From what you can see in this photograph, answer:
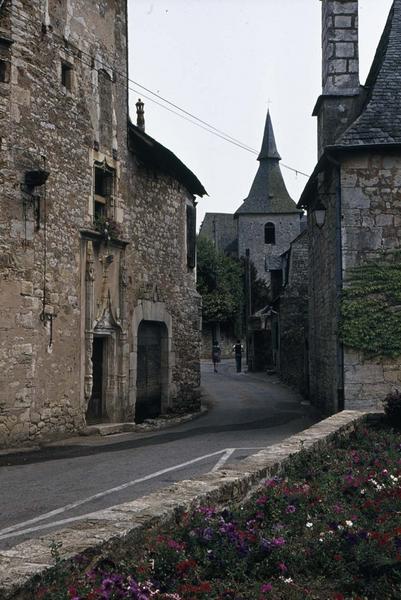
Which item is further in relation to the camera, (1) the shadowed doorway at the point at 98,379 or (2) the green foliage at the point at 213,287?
(2) the green foliage at the point at 213,287

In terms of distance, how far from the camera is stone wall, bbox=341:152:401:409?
13.7 meters

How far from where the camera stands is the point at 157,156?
56.0 feet

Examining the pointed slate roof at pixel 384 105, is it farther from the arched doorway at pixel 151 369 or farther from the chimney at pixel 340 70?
the arched doorway at pixel 151 369

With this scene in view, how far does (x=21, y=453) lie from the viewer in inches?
444

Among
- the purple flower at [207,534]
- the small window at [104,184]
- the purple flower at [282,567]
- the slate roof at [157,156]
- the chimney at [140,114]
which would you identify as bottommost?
the purple flower at [282,567]

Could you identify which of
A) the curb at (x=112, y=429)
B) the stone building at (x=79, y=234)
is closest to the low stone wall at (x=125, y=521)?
the curb at (x=112, y=429)

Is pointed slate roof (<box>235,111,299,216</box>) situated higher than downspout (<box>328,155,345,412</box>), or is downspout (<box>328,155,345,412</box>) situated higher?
pointed slate roof (<box>235,111,299,216</box>)

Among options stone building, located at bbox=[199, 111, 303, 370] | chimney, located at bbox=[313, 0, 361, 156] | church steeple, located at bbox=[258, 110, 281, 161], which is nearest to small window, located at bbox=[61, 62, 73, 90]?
chimney, located at bbox=[313, 0, 361, 156]

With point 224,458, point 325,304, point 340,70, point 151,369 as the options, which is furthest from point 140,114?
point 224,458

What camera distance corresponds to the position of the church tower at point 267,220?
67.6m

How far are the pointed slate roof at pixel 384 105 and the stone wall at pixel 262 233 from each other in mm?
51145

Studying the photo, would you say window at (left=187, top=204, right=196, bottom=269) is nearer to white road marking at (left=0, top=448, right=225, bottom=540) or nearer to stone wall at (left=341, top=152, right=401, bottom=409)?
stone wall at (left=341, top=152, right=401, bottom=409)

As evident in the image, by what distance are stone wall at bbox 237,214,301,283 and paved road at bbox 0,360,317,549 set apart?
165 feet

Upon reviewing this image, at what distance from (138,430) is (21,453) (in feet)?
13.1
